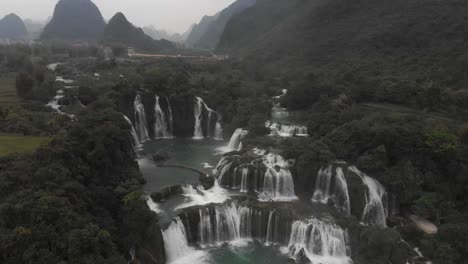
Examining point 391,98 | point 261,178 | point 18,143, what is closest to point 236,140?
point 261,178

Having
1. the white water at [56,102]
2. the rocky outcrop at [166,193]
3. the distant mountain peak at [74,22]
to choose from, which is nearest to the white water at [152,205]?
the rocky outcrop at [166,193]

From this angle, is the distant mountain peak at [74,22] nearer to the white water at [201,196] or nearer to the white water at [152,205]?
the white water at [201,196]

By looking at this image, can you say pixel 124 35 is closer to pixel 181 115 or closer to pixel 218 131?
pixel 181 115

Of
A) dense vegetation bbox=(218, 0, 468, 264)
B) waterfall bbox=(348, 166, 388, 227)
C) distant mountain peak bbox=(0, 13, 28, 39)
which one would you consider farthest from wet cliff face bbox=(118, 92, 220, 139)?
distant mountain peak bbox=(0, 13, 28, 39)

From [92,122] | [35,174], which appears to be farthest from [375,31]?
[35,174]

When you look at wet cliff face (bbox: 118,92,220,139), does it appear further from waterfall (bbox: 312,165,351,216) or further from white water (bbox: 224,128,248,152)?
waterfall (bbox: 312,165,351,216)
